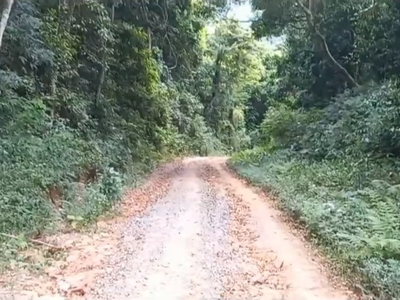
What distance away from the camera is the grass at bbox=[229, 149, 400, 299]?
19.0ft

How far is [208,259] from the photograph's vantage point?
665 centimetres

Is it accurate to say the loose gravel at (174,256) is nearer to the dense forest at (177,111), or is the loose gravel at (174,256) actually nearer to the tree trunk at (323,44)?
the dense forest at (177,111)

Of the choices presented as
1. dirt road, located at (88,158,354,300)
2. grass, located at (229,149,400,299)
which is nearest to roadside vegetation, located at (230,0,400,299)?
grass, located at (229,149,400,299)

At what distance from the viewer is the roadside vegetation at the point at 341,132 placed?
6.97m

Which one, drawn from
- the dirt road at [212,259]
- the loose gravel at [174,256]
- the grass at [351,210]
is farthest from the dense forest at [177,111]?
the loose gravel at [174,256]

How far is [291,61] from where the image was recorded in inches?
922

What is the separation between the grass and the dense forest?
1.3 inches

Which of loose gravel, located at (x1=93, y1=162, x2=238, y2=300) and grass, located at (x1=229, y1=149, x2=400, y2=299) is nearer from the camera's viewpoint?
loose gravel, located at (x1=93, y1=162, x2=238, y2=300)

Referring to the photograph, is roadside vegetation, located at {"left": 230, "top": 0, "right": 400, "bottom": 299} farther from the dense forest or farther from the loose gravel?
the loose gravel

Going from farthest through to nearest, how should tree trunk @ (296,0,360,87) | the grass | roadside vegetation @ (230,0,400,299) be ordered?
tree trunk @ (296,0,360,87) → roadside vegetation @ (230,0,400,299) → the grass

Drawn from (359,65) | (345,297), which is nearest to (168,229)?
(345,297)

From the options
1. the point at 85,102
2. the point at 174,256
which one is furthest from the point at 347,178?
the point at 85,102

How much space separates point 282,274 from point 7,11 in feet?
20.0

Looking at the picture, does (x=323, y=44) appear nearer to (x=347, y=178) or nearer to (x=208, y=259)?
(x=347, y=178)
